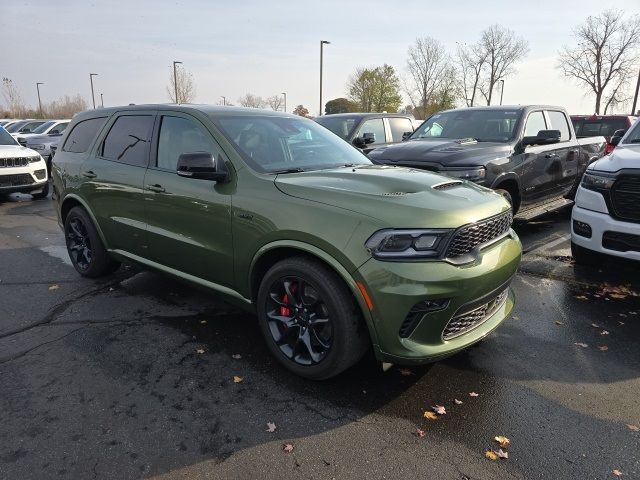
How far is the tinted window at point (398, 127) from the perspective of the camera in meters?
10.2

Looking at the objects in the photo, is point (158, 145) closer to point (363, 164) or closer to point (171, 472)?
point (363, 164)

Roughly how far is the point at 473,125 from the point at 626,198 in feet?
10.1

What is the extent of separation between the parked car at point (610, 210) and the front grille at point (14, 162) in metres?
10.6

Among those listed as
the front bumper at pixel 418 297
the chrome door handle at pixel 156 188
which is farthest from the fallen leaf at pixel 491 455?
the chrome door handle at pixel 156 188

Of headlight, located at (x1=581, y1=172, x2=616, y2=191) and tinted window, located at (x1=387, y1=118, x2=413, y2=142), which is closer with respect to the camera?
headlight, located at (x1=581, y1=172, x2=616, y2=191)

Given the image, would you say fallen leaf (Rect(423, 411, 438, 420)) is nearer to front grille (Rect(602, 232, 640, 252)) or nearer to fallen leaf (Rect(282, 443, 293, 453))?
fallen leaf (Rect(282, 443, 293, 453))

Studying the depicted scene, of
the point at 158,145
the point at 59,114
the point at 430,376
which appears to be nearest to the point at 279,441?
the point at 430,376

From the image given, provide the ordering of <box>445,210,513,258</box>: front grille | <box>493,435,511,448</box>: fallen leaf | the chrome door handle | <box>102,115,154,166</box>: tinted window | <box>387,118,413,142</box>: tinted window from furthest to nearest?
<box>387,118,413,142</box>: tinted window → <box>102,115,154,166</box>: tinted window → the chrome door handle → <box>445,210,513,258</box>: front grille → <box>493,435,511,448</box>: fallen leaf

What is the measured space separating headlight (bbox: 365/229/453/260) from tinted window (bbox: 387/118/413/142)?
7.80 m

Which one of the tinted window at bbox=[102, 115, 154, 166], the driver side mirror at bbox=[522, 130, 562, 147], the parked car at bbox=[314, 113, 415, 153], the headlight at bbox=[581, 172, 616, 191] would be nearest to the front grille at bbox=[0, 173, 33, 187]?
the parked car at bbox=[314, 113, 415, 153]

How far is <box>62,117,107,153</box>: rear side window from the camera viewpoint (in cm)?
486

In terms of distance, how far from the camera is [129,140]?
14.3 ft

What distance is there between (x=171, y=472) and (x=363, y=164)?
268cm

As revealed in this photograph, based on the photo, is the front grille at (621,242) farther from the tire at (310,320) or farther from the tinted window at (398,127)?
the tinted window at (398,127)
